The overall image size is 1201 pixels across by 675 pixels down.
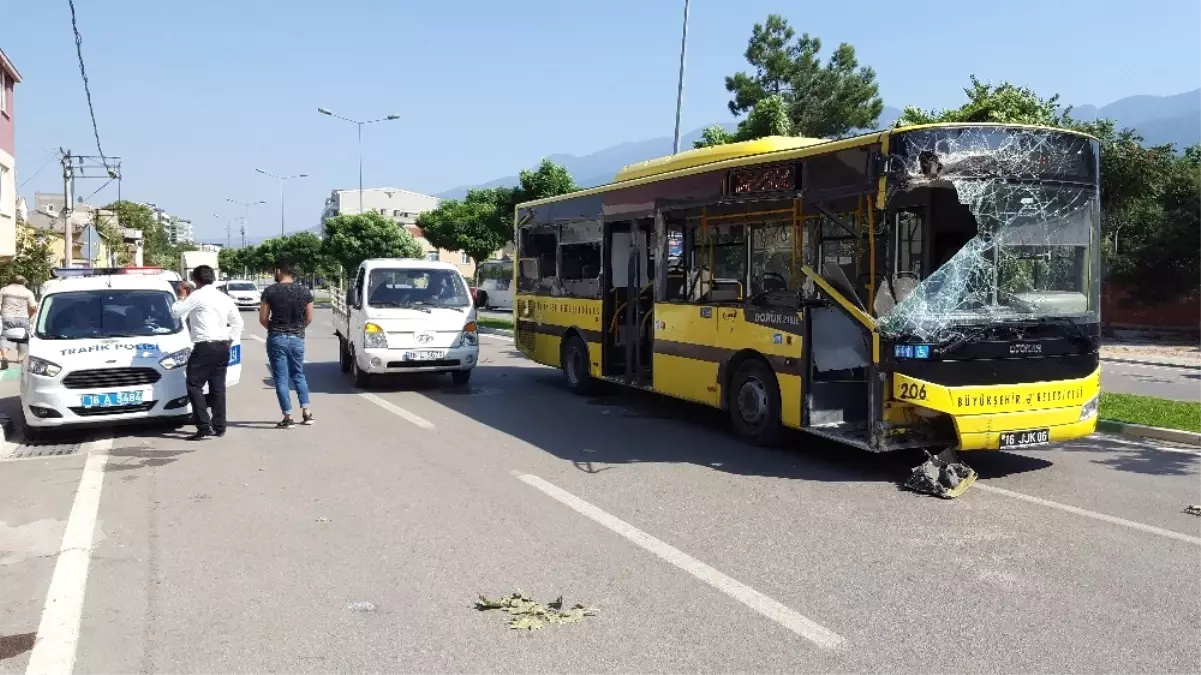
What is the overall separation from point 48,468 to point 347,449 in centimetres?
261

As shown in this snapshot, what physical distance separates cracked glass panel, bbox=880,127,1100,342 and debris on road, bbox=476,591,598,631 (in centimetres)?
402

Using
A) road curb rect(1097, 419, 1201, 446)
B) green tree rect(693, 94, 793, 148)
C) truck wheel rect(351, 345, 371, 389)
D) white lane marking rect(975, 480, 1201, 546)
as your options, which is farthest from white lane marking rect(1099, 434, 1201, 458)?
green tree rect(693, 94, 793, 148)

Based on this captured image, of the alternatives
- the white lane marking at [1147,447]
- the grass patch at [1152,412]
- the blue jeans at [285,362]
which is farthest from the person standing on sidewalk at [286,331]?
the grass patch at [1152,412]

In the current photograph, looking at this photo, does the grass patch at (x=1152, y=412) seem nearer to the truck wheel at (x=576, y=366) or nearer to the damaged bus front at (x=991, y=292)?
the damaged bus front at (x=991, y=292)

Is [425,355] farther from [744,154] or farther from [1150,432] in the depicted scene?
[1150,432]

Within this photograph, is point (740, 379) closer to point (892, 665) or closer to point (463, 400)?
point (463, 400)

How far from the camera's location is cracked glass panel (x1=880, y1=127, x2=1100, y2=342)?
24.6ft

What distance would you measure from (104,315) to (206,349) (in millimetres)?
1550

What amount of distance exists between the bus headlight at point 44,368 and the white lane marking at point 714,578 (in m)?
5.32

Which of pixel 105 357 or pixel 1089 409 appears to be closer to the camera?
pixel 1089 409

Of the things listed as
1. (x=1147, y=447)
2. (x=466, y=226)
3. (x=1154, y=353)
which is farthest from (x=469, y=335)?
(x=466, y=226)

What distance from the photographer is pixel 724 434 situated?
10.2m

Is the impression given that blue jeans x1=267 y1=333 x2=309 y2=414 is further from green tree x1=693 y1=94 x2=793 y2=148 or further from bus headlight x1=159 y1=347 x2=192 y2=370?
green tree x1=693 y1=94 x2=793 y2=148

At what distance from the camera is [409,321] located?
13.5 m
